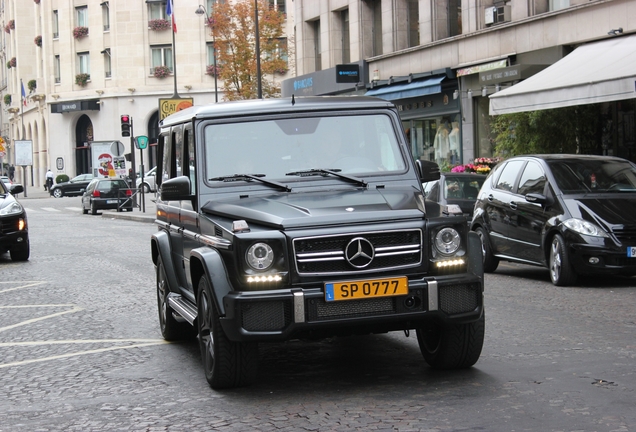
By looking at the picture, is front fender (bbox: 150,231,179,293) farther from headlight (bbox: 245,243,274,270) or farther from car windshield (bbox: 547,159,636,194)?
car windshield (bbox: 547,159,636,194)

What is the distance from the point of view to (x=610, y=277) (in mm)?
13711

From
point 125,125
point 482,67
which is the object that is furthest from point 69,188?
point 482,67

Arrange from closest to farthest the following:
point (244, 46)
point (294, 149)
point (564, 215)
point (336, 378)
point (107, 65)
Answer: point (336, 378)
point (294, 149)
point (564, 215)
point (244, 46)
point (107, 65)

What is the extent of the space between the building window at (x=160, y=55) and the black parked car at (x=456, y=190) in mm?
56850

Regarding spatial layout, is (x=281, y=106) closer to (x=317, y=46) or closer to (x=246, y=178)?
(x=246, y=178)

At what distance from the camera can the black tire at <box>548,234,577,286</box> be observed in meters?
12.5

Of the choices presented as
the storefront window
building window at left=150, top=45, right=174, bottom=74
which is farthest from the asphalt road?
building window at left=150, top=45, right=174, bottom=74

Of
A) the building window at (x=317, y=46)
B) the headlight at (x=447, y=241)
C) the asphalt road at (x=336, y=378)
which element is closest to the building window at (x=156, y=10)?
the building window at (x=317, y=46)

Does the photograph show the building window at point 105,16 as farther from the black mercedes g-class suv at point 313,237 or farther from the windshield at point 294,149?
the windshield at point 294,149

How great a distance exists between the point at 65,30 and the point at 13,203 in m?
61.7

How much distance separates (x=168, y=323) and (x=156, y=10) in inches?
2619

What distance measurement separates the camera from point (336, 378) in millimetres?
7004

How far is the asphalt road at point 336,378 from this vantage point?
581 cm

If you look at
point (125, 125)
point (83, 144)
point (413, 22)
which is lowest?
point (125, 125)
